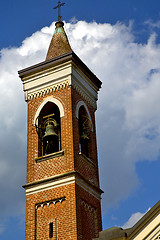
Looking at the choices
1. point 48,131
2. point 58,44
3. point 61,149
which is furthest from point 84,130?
point 58,44

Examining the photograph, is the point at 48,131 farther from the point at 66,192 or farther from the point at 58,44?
the point at 58,44

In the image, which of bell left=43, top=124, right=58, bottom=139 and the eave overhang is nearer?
bell left=43, top=124, right=58, bottom=139

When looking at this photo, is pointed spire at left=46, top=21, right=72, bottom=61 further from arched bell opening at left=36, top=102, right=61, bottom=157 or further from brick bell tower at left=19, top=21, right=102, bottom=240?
arched bell opening at left=36, top=102, right=61, bottom=157

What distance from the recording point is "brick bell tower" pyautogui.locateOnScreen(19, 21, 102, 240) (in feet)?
58.7

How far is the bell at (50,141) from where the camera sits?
64.6 feet

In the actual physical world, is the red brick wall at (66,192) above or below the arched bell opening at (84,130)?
below

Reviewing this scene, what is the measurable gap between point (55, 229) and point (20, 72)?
7751 millimetres

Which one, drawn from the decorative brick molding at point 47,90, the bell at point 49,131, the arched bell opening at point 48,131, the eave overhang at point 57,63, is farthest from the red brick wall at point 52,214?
the eave overhang at point 57,63

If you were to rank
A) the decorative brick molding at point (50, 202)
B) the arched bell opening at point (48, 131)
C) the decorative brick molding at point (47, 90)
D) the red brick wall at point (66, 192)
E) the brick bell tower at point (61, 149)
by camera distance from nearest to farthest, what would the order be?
the red brick wall at point (66, 192) < the brick bell tower at point (61, 149) < the decorative brick molding at point (50, 202) < the arched bell opening at point (48, 131) < the decorative brick molding at point (47, 90)

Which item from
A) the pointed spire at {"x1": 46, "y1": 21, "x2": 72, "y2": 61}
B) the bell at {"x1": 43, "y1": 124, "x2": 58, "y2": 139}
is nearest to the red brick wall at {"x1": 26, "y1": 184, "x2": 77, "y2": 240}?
the bell at {"x1": 43, "y1": 124, "x2": 58, "y2": 139}

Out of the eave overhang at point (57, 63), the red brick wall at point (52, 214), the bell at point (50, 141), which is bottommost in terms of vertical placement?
the red brick wall at point (52, 214)

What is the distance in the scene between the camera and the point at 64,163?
61.4 feet

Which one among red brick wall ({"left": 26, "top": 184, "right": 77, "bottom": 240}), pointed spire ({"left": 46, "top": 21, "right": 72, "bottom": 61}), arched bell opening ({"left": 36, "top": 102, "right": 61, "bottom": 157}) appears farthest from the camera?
pointed spire ({"left": 46, "top": 21, "right": 72, "bottom": 61})

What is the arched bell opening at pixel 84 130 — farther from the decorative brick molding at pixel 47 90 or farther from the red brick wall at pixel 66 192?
the decorative brick molding at pixel 47 90
